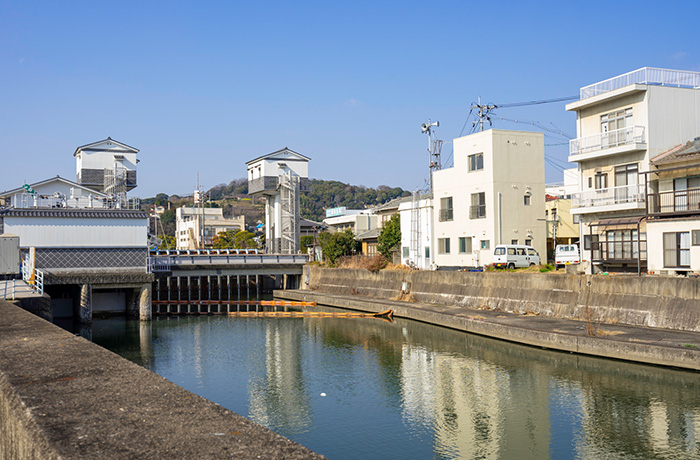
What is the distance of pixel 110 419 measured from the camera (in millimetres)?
4629

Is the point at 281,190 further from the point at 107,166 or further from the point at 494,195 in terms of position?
the point at 494,195

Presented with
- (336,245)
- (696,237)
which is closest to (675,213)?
(696,237)

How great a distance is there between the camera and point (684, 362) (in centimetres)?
1658

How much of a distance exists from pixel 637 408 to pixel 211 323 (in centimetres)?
2437

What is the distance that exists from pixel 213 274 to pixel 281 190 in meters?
13.3

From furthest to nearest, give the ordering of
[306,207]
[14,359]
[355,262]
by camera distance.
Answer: [306,207] < [355,262] < [14,359]

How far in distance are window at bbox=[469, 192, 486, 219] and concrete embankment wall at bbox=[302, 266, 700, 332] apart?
17.9ft

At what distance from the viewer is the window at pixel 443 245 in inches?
1586

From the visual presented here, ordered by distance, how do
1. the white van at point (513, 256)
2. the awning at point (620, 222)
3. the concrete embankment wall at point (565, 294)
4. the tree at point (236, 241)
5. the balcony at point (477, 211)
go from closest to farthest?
the concrete embankment wall at point (565, 294), the awning at point (620, 222), the white van at point (513, 256), the balcony at point (477, 211), the tree at point (236, 241)

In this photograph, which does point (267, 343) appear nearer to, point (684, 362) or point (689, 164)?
point (684, 362)

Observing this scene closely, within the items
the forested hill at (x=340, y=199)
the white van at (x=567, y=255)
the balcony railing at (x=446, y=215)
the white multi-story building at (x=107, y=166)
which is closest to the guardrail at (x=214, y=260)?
the white multi-story building at (x=107, y=166)

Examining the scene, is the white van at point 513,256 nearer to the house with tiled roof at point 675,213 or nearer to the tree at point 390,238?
the house with tiled roof at point 675,213

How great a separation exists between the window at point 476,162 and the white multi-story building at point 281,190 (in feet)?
68.0

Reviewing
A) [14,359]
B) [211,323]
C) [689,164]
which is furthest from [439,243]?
[14,359]
